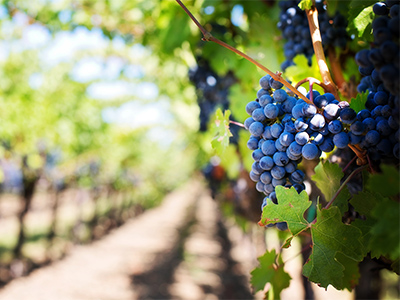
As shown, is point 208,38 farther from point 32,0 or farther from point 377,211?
point 32,0

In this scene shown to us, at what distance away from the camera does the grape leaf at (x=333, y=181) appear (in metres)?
0.89

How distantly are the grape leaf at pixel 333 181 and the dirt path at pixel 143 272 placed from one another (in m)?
6.42

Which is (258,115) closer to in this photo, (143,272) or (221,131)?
(221,131)

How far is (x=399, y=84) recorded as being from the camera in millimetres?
604

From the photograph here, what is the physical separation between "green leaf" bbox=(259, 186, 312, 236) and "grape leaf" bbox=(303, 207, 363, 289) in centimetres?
5

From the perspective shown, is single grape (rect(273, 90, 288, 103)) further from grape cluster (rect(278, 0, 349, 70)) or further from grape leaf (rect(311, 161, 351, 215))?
grape cluster (rect(278, 0, 349, 70))

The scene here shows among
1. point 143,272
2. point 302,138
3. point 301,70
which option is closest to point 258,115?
point 302,138

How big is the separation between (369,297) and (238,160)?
5.68ft

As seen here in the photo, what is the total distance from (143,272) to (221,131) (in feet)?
26.6

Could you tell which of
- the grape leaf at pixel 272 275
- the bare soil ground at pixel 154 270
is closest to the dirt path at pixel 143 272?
the bare soil ground at pixel 154 270

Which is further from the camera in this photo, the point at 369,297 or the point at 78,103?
the point at 78,103

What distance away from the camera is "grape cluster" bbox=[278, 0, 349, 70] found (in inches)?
47.3

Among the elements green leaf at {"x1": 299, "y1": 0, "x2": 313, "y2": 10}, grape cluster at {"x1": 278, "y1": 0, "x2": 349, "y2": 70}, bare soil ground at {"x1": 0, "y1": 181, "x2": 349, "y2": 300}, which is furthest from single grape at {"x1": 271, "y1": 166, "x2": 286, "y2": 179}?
bare soil ground at {"x1": 0, "y1": 181, "x2": 349, "y2": 300}

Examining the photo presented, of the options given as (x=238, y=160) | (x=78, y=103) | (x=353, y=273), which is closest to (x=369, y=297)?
(x=238, y=160)
